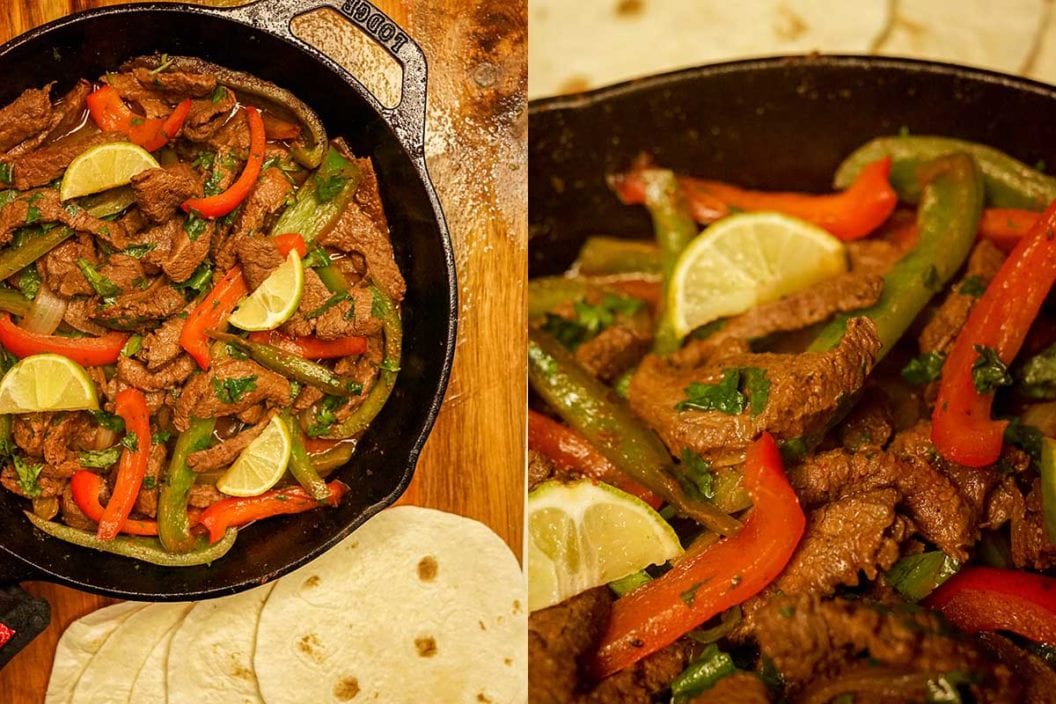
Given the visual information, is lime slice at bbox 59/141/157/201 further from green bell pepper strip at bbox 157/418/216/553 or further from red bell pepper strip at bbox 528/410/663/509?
red bell pepper strip at bbox 528/410/663/509

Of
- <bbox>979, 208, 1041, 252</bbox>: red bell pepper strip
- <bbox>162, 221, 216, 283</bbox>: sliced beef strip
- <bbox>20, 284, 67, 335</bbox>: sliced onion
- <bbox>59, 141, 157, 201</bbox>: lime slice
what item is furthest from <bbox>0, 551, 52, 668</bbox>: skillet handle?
<bbox>979, 208, 1041, 252</bbox>: red bell pepper strip

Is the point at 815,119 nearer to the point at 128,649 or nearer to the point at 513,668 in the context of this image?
the point at 513,668

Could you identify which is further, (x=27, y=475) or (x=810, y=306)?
(x=810, y=306)

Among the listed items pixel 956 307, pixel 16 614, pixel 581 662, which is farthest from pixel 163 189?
pixel 956 307

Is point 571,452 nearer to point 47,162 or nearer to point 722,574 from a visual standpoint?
point 722,574

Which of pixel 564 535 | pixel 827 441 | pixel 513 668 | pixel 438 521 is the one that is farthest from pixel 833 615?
pixel 438 521

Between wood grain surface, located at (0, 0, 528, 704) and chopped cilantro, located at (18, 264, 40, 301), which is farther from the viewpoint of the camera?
wood grain surface, located at (0, 0, 528, 704)

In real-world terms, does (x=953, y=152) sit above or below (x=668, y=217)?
above
